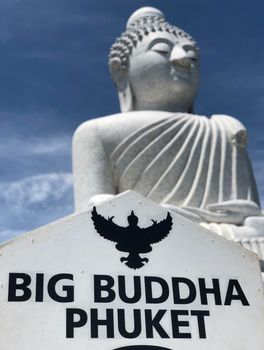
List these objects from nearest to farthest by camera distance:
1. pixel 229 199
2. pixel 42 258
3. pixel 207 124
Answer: pixel 42 258 → pixel 229 199 → pixel 207 124

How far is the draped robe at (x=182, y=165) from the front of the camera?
530cm

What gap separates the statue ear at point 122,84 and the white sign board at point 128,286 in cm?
458

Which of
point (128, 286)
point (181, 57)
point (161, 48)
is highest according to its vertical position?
point (161, 48)

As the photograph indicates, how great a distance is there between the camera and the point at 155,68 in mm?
6023

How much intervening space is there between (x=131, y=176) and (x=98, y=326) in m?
3.82

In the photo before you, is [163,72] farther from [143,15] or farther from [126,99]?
[143,15]

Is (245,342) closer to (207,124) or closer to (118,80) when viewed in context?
(207,124)

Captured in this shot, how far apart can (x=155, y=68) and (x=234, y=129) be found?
114 cm

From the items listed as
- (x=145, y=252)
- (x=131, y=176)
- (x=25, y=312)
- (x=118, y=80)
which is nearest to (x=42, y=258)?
(x=25, y=312)

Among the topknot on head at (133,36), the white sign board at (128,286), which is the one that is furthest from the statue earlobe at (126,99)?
the white sign board at (128,286)

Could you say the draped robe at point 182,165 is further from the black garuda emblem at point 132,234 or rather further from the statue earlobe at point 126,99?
the black garuda emblem at point 132,234

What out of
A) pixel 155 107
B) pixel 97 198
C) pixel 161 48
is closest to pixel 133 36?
pixel 161 48

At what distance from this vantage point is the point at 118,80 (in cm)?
641

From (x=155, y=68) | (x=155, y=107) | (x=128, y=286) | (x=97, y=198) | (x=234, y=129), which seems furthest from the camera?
(x=155, y=107)
